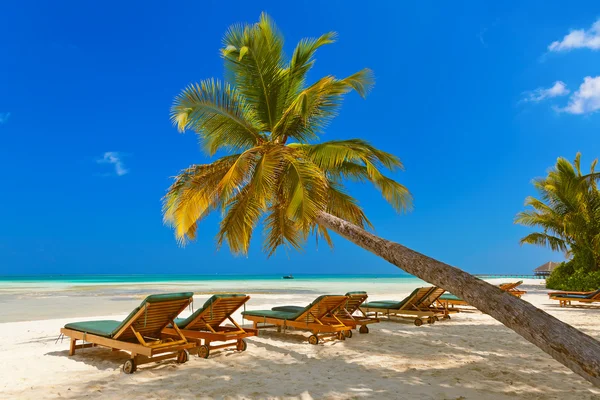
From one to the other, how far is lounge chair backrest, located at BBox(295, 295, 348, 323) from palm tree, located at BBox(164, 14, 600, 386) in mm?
1265

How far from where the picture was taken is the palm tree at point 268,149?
6594 mm

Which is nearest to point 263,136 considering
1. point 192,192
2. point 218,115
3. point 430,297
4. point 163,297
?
point 218,115

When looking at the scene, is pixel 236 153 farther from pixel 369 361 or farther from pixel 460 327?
pixel 460 327

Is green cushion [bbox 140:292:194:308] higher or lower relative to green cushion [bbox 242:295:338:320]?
higher

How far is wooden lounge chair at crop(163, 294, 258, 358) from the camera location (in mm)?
5977

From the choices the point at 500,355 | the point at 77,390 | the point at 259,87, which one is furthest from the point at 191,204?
the point at 500,355

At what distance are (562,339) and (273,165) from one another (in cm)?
435

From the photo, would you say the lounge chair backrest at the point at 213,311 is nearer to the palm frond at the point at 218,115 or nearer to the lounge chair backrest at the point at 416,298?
the palm frond at the point at 218,115

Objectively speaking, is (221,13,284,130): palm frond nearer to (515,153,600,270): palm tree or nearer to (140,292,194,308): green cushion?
(140,292,194,308): green cushion

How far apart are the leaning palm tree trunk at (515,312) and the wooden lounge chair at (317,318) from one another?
2.25 meters

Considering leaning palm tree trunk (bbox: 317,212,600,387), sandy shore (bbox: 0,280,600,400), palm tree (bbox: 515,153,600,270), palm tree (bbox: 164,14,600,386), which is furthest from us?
palm tree (bbox: 515,153,600,270)

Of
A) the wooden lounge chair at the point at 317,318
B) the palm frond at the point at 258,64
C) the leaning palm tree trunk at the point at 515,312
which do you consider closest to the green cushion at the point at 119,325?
the wooden lounge chair at the point at 317,318

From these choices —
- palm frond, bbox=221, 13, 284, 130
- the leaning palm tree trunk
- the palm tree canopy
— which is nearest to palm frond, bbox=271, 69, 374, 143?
the palm tree canopy

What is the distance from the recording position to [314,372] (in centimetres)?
516
